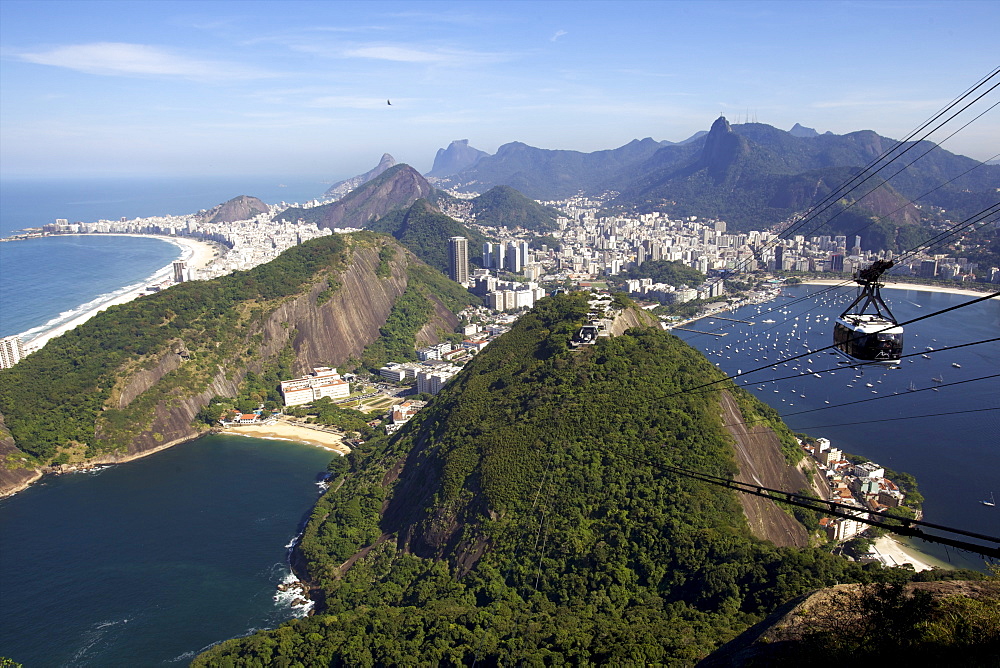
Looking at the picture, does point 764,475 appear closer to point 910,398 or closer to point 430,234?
point 910,398

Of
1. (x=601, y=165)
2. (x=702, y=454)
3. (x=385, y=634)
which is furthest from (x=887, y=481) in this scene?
(x=601, y=165)

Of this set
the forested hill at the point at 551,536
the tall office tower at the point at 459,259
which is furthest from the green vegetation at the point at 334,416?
the tall office tower at the point at 459,259

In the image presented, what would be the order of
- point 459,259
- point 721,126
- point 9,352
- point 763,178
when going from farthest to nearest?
point 721,126 < point 763,178 < point 459,259 < point 9,352

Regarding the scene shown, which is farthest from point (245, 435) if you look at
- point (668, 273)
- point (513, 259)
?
point (668, 273)

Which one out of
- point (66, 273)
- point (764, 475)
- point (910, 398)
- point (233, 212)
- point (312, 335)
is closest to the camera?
point (764, 475)

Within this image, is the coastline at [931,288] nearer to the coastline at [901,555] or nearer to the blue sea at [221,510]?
the blue sea at [221,510]

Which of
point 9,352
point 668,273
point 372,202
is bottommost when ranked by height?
point 9,352

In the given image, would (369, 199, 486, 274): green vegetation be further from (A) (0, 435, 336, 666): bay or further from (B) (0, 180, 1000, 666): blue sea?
(A) (0, 435, 336, 666): bay
